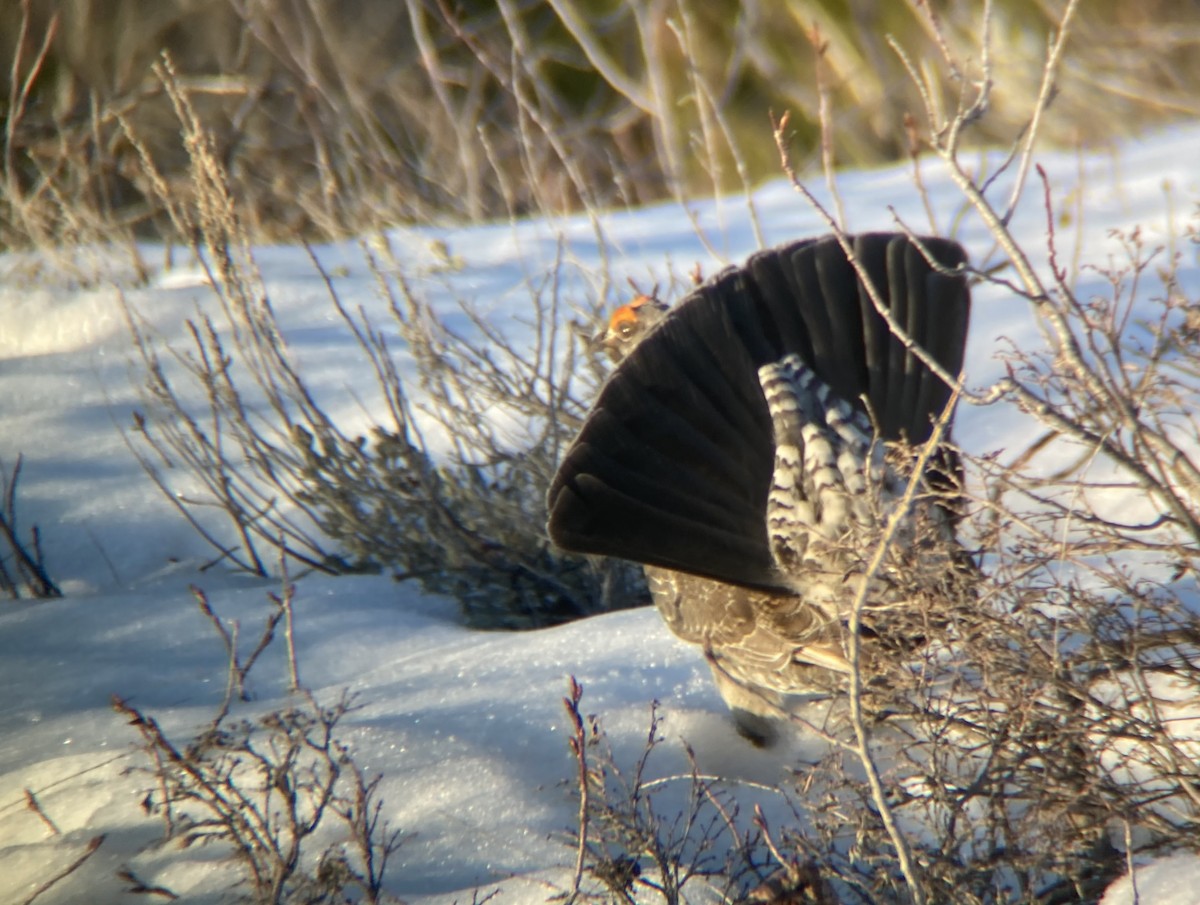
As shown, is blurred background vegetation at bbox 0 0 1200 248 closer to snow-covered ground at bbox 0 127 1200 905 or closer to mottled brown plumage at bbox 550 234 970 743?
snow-covered ground at bbox 0 127 1200 905

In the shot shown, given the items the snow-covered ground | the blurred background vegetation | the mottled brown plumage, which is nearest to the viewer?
the snow-covered ground

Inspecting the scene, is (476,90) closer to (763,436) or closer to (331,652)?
(331,652)

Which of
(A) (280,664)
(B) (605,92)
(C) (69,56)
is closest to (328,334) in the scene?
(A) (280,664)

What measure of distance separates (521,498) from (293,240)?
13.1 feet

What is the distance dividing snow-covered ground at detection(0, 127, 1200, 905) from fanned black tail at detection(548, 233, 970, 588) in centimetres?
49

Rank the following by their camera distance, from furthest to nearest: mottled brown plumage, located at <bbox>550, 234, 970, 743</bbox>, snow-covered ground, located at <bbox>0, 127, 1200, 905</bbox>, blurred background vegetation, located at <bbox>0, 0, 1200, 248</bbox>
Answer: blurred background vegetation, located at <bbox>0, 0, 1200, 248</bbox>, mottled brown plumage, located at <bbox>550, 234, 970, 743</bbox>, snow-covered ground, located at <bbox>0, 127, 1200, 905</bbox>

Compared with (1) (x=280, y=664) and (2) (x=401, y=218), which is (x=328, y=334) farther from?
(1) (x=280, y=664)

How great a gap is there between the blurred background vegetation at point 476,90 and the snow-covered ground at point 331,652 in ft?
3.35

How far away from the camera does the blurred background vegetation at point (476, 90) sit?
7.59 m

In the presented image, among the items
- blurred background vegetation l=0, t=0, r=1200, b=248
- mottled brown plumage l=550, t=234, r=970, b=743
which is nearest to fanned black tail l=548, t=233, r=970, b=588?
mottled brown plumage l=550, t=234, r=970, b=743

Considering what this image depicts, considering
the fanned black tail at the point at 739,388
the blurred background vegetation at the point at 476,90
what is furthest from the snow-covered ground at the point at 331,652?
the blurred background vegetation at the point at 476,90

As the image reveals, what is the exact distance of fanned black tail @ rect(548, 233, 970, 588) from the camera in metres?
2.65

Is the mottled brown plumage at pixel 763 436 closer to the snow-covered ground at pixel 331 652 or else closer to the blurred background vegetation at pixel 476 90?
the snow-covered ground at pixel 331 652

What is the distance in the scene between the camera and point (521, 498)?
3.78 metres
